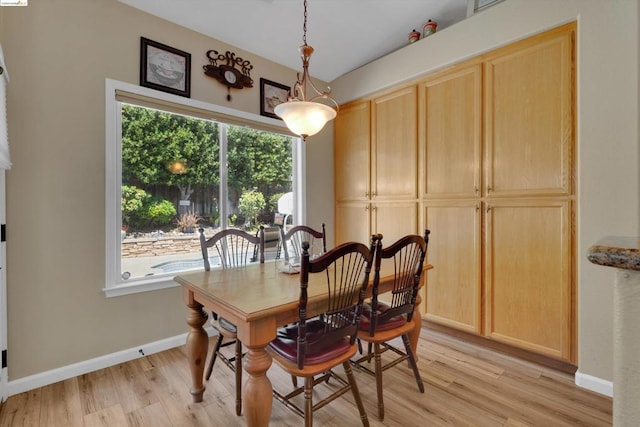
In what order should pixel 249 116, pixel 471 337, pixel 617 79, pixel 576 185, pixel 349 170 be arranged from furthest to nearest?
pixel 349 170 → pixel 249 116 → pixel 471 337 → pixel 576 185 → pixel 617 79

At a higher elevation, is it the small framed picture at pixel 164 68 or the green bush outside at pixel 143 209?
the small framed picture at pixel 164 68

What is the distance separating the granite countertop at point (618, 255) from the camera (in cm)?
57

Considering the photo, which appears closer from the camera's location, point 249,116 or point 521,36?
point 521,36

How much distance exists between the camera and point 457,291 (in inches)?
107

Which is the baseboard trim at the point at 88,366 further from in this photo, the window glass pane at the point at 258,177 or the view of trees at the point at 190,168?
the window glass pane at the point at 258,177

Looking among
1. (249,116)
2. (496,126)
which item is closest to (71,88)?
(249,116)

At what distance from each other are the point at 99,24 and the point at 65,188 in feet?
4.12

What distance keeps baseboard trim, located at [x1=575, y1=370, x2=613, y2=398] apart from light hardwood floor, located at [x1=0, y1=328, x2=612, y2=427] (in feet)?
0.13

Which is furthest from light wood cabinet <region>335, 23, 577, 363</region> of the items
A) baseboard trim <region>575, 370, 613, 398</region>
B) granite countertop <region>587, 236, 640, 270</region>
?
granite countertop <region>587, 236, 640, 270</region>

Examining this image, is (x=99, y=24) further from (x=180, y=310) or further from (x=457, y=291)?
(x=457, y=291)

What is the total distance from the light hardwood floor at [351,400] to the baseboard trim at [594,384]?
38 millimetres

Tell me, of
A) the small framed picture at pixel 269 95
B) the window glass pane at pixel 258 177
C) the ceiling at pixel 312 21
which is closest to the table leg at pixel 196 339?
the window glass pane at pixel 258 177

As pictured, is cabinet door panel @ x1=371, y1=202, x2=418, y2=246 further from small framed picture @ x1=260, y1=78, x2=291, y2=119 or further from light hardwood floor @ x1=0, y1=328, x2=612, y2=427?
small framed picture @ x1=260, y1=78, x2=291, y2=119

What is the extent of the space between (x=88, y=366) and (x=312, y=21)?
3.47m
